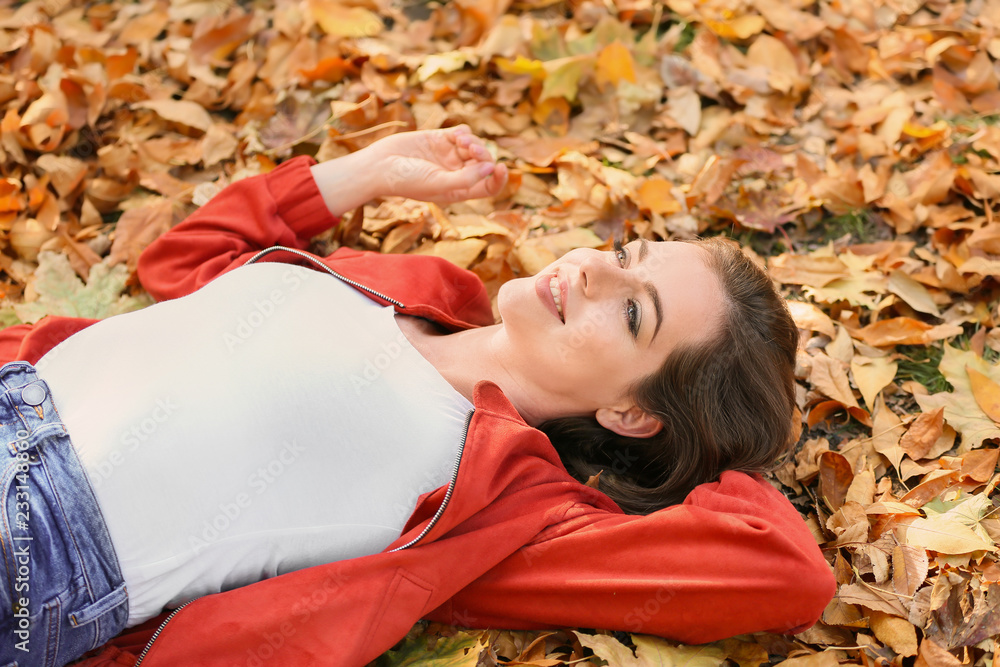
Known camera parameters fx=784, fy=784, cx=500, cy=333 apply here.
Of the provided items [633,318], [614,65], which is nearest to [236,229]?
[633,318]

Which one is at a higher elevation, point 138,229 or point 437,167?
point 437,167

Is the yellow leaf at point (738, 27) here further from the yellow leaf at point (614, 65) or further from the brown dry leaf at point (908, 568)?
the brown dry leaf at point (908, 568)

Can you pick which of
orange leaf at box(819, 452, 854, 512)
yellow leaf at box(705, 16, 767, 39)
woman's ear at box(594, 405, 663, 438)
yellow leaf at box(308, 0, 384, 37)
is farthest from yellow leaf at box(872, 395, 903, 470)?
yellow leaf at box(308, 0, 384, 37)

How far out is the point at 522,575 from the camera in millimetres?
1926

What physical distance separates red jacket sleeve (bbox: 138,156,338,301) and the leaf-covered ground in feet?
0.90

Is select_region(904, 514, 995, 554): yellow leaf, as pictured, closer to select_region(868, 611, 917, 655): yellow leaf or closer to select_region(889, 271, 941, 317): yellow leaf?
select_region(868, 611, 917, 655): yellow leaf

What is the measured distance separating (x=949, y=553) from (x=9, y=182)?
3280mm

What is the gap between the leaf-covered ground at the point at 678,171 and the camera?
2.03 meters

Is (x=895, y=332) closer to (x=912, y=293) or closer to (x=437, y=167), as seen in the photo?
(x=912, y=293)

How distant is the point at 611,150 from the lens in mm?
3402

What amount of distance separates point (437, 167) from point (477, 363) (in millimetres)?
813

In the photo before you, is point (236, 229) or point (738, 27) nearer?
point (236, 229)

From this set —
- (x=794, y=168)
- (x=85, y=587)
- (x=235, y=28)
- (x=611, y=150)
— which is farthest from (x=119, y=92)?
(x=794, y=168)

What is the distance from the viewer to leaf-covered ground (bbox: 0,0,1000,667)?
203cm
